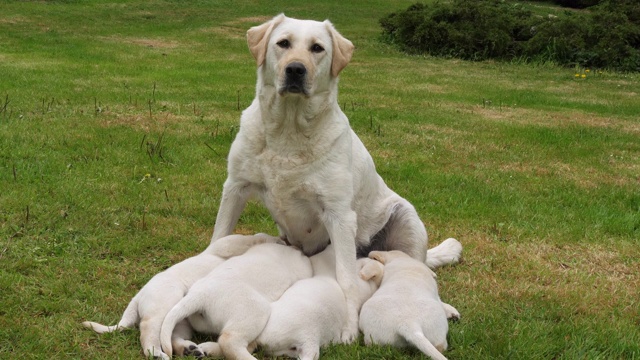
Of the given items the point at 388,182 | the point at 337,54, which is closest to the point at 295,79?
the point at 337,54

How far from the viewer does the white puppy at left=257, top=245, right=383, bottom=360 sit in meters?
3.54

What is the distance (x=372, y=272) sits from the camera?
4.39 m

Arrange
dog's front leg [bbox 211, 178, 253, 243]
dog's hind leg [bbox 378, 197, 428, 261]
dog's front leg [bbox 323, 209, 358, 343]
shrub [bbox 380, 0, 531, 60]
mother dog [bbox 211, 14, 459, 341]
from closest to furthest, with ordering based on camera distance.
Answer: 1. dog's front leg [bbox 323, 209, 358, 343]
2. mother dog [bbox 211, 14, 459, 341]
3. dog's front leg [bbox 211, 178, 253, 243]
4. dog's hind leg [bbox 378, 197, 428, 261]
5. shrub [bbox 380, 0, 531, 60]

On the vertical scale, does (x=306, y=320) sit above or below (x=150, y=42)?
above

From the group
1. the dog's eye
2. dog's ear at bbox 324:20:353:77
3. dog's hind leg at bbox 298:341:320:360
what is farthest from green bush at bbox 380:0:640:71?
dog's hind leg at bbox 298:341:320:360

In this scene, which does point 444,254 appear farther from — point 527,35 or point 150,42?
point 527,35

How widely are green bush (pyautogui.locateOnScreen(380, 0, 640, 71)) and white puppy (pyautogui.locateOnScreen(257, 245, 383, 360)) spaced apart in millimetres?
15394

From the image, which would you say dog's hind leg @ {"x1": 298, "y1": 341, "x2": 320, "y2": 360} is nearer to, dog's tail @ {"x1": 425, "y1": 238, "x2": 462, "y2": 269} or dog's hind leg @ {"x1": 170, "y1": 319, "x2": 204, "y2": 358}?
dog's hind leg @ {"x1": 170, "y1": 319, "x2": 204, "y2": 358}

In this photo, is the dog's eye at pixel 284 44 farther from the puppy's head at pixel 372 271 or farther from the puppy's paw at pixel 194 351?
the puppy's paw at pixel 194 351

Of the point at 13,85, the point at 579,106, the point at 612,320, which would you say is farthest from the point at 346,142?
the point at 579,106

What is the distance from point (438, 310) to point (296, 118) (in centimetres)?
157

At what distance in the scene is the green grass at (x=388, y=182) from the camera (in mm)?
4125

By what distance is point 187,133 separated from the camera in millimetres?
8656

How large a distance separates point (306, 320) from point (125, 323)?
1.00 m
